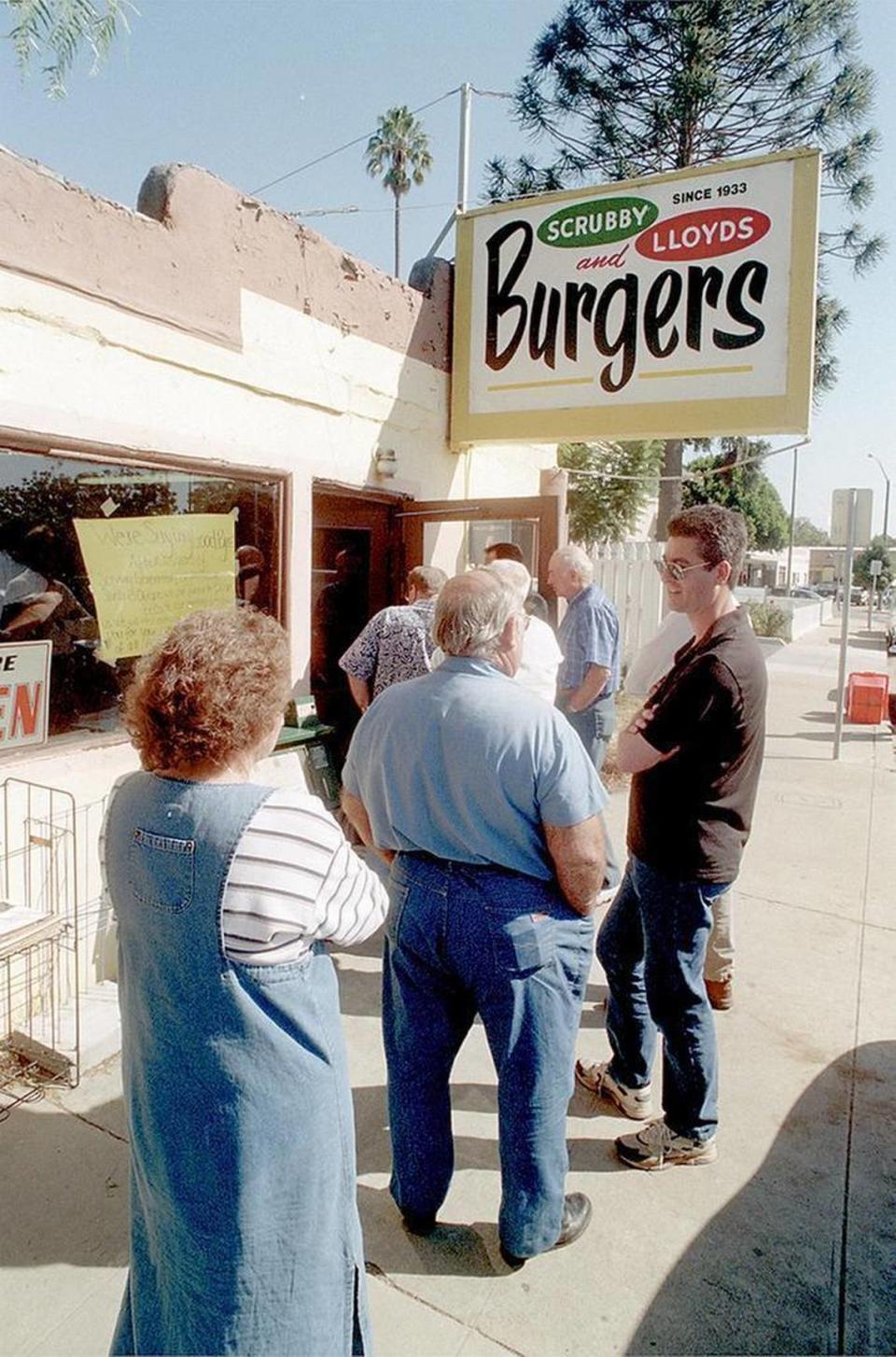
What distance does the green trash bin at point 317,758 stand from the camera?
4844 millimetres

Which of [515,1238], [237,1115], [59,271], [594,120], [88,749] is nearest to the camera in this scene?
[237,1115]

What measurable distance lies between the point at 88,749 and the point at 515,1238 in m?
2.43

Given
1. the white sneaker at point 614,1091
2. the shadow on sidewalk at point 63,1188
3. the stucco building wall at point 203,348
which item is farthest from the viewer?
the stucco building wall at point 203,348

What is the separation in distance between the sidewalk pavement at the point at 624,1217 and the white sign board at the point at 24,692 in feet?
4.15

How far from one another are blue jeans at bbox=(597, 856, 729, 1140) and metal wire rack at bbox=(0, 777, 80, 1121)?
1865mm

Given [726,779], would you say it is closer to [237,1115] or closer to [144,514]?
[237,1115]

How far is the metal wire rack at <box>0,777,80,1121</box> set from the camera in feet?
9.71

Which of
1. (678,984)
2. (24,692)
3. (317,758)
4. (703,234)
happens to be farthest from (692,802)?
(703,234)

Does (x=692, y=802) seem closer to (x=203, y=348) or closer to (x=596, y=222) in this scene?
(x=203, y=348)

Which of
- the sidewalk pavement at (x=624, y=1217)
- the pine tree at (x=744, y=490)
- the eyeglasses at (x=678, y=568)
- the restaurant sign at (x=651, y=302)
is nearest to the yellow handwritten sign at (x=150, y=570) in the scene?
the sidewalk pavement at (x=624, y=1217)

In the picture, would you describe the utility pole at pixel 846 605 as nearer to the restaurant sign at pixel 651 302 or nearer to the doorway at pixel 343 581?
the restaurant sign at pixel 651 302

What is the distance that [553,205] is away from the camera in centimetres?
512

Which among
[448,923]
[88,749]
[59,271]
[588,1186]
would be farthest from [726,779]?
[59,271]

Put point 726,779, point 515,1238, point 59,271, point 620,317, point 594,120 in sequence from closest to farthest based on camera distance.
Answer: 1. point 515,1238
2. point 726,779
3. point 59,271
4. point 620,317
5. point 594,120
